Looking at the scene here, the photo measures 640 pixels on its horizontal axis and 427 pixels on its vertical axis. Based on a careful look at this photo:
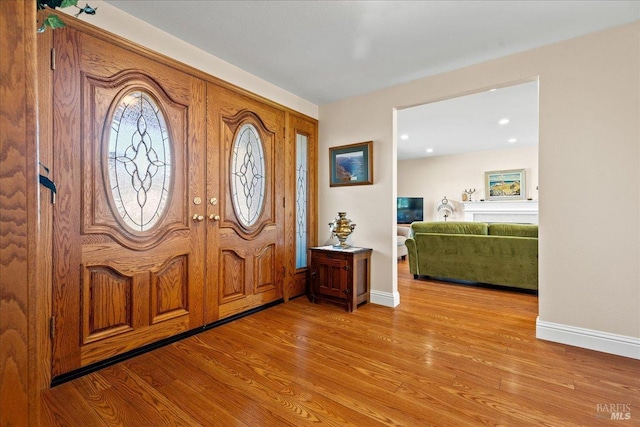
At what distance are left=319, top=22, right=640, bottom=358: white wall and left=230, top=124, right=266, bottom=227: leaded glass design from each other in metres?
2.17

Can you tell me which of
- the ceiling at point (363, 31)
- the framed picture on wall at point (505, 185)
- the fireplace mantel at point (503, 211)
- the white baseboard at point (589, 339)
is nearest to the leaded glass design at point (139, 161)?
the ceiling at point (363, 31)

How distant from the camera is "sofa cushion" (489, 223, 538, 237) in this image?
12.0ft

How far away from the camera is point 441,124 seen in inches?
189

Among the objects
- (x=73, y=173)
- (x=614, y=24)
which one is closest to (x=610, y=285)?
(x=614, y=24)

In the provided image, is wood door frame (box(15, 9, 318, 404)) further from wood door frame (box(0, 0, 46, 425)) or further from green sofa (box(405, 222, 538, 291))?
green sofa (box(405, 222, 538, 291))

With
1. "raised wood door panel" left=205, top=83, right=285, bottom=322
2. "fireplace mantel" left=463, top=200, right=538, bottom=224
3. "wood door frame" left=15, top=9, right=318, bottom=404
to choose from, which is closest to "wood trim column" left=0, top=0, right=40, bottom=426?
"wood door frame" left=15, top=9, right=318, bottom=404

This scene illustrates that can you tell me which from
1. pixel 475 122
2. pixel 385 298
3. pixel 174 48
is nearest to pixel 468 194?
pixel 475 122

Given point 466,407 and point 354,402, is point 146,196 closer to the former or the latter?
point 354,402

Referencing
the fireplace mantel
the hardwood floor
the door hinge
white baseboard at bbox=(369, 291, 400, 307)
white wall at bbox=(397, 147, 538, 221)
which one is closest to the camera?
the hardwood floor

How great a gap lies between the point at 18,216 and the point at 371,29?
227cm

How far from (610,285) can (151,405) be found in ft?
9.97

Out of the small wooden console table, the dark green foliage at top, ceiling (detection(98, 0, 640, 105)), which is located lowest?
the small wooden console table

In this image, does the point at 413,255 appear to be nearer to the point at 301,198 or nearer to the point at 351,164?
the point at 351,164

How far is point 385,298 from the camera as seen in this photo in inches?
123
